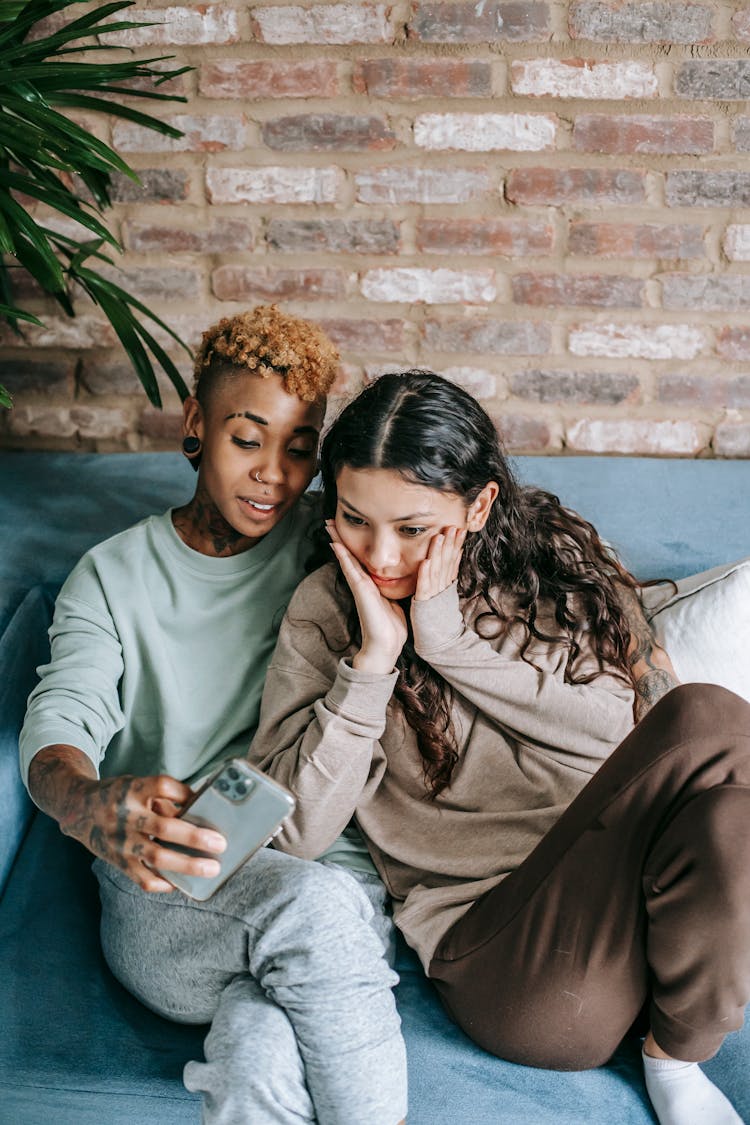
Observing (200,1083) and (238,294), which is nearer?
(200,1083)

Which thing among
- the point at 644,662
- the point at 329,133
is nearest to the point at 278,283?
the point at 329,133

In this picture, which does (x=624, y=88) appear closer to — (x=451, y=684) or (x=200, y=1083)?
(x=451, y=684)

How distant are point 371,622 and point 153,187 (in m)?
0.94

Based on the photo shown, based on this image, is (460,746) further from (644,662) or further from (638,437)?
(638,437)

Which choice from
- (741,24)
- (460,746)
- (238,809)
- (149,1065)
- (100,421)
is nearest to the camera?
(238,809)

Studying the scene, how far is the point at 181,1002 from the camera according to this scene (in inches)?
44.3

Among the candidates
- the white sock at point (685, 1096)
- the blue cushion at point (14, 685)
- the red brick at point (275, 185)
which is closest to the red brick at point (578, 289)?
the red brick at point (275, 185)

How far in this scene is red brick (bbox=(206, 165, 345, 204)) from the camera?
5.53ft

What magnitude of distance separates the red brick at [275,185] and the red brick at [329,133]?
36 mm

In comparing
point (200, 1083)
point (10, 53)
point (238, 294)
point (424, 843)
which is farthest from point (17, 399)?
point (200, 1083)

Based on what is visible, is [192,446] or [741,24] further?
[741,24]

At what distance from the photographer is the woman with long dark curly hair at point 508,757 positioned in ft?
3.35

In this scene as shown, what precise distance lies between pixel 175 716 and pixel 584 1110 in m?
0.64

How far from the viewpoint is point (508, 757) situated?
1.29 metres
